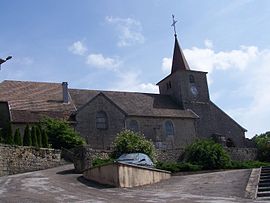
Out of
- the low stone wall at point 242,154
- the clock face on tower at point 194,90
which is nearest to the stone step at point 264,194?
the low stone wall at point 242,154

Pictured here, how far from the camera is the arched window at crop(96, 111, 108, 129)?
41.8 m

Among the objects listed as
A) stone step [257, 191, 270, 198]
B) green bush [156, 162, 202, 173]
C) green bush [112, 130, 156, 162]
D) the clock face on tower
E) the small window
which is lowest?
stone step [257, 191, 270, 198]

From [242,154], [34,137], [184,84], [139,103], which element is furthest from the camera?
[184,84]

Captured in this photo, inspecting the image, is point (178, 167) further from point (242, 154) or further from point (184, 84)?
point (184, 84)

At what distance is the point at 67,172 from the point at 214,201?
48.4 ft

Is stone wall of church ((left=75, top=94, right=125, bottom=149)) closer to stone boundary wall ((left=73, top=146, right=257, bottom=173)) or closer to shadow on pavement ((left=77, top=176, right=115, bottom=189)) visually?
stone boundary wall ((left=73, top=146, right=257, bottom=173))

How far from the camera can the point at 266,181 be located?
1756 centimetres

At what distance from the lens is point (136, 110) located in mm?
44656

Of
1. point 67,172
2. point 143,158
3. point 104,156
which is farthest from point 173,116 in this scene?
point 67,172

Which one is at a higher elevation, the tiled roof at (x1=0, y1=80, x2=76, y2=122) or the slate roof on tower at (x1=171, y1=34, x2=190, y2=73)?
the slate roof on tower at (x1=171, y1=34, x2=190, y2=73)

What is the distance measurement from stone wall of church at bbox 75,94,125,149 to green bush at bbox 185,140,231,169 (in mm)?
11341

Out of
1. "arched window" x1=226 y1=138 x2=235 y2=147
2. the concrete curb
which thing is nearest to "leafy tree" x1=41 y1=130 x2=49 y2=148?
the concrete curb

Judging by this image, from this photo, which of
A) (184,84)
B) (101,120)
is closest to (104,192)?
(101,120)

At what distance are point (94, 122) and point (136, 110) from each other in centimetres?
561
